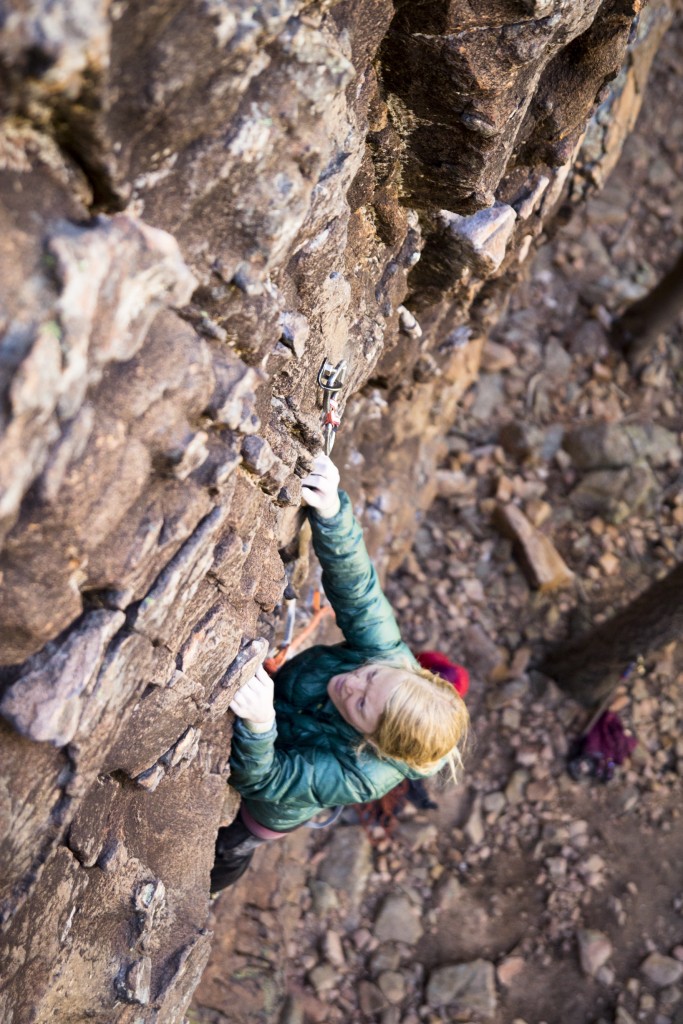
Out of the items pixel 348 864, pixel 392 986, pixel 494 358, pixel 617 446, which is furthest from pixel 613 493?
pixel 392 986

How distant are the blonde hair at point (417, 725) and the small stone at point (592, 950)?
328cm

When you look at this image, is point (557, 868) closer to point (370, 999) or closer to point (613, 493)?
point (370, 999)

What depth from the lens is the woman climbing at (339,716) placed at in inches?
137

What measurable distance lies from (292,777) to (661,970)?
392cm

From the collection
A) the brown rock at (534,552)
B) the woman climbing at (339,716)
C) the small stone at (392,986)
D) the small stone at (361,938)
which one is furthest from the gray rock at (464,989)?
the brown rock at (534,552)

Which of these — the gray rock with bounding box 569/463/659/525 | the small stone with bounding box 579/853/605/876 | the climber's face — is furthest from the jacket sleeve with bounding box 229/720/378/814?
the gray rock with bounding box 569/463/659/525

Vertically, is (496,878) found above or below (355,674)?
below

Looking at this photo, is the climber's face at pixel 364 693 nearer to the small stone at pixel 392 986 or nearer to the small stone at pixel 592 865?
the small stone at pixel 392 986

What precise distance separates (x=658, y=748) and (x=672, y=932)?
4.60 feet

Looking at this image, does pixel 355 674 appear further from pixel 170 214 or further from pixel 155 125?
pixel 155 125

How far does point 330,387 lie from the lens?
3.54m

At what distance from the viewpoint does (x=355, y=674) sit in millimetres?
3670

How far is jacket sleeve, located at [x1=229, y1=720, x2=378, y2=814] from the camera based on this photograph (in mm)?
3564

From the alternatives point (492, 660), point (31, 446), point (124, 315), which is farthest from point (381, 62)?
point (492, 660)
